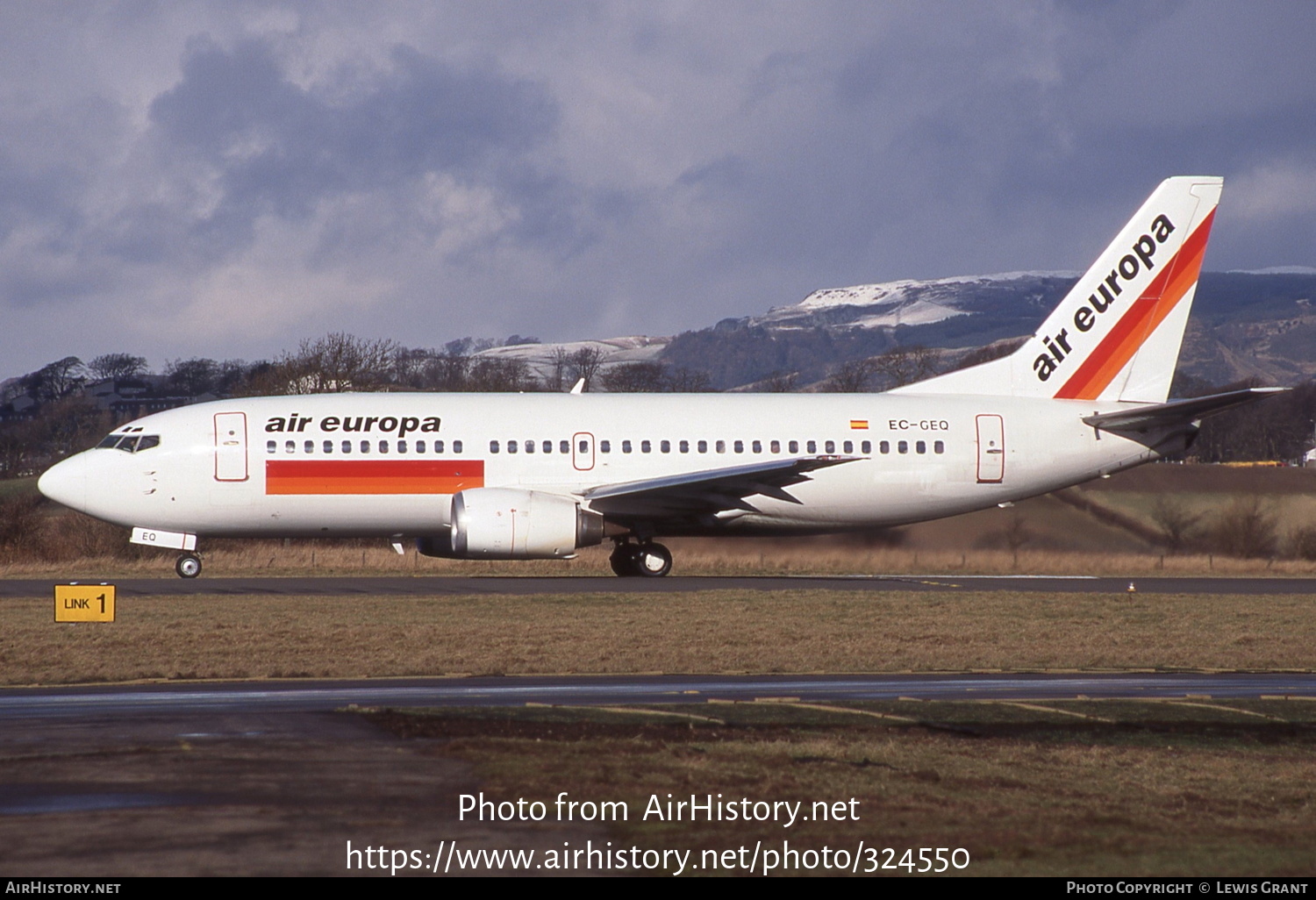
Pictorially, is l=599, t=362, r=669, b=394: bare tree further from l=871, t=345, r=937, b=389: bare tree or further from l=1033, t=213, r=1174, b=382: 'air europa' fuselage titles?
l=1033, t=213, r=1174, b=382: 'air europa' fuselage titles

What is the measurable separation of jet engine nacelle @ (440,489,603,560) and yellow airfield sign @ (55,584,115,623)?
937 centimetres

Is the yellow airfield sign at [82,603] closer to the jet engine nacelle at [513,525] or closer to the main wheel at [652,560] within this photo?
the jet engine nacelle at [513,525]

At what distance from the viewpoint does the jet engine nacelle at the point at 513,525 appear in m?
29.6

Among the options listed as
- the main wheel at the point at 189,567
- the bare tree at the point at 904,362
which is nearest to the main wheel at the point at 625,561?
the main wheel at the point at 189,567

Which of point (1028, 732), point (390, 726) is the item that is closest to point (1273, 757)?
point (1028, 732)

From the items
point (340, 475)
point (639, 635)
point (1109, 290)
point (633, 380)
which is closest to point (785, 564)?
point (1109, 290)

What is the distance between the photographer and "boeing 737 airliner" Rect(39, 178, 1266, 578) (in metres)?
30.8

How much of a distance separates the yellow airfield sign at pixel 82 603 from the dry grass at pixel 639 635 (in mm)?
171

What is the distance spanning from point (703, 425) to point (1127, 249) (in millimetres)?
11431

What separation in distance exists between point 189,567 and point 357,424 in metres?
4.91

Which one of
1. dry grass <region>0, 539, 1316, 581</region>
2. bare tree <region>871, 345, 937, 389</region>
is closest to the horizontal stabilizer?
dry grass <region>0, 539, 1316, 581</region>

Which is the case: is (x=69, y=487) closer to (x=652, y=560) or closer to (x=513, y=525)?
(x=513, y=525)

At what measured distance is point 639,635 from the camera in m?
20.5
